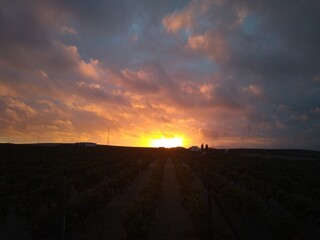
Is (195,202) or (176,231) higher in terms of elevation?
(195,202)

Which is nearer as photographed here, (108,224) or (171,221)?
(108,224)

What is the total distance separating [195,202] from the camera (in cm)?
1459

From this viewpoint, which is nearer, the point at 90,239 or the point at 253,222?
the point at 90,239

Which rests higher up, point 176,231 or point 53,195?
point 53,195

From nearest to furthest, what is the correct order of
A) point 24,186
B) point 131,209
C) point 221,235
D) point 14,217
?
point 221,235
point 131,209
point 14,217
point 24,186

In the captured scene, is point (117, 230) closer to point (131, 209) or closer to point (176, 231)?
point (131, 209)

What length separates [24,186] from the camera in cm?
2006

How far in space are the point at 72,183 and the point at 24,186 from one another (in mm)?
2935

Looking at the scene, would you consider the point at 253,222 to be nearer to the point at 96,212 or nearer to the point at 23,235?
the point at 96,212

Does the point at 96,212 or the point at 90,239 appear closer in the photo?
the point at 90,239

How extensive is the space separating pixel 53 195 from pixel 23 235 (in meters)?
5.03

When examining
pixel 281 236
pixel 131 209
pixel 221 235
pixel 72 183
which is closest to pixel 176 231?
pixel 131 209

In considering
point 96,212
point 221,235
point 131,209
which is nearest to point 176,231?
point 131,209

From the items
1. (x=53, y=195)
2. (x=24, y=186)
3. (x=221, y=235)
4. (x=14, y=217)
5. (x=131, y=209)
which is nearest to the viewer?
(x=221, y=235)
